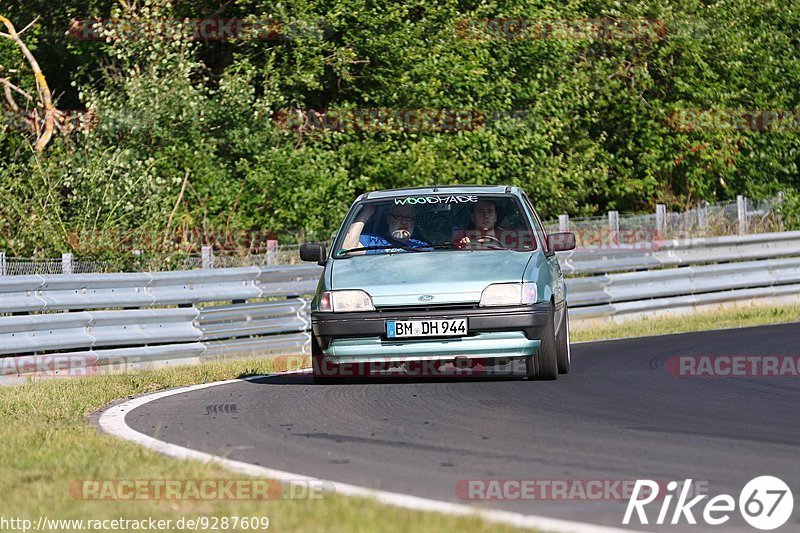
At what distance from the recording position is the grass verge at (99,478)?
16.9 feet

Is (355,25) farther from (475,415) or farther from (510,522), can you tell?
(510,522)

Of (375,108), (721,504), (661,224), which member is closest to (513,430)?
(721,504)

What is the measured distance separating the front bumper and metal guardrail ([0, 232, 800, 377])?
3.55 m

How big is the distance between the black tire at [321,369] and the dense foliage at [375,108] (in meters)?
9.45

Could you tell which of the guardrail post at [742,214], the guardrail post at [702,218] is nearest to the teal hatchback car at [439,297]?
the guardrail post at [702,218]

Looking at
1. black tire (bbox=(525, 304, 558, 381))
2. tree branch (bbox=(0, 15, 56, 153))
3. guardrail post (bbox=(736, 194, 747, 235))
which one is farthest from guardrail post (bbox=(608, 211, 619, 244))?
A: black tire (bbox=(525, 304, 558, 381))

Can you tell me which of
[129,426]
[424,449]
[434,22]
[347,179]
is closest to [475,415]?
[424,449]

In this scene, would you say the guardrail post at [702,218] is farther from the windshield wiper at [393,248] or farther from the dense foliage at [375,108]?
the windshield wiper at [393,248]

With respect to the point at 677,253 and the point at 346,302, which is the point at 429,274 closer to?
the point at 346,302

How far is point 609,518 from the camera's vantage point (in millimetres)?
5238

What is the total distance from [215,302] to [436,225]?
4912 millimetres

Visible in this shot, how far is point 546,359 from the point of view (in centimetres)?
1060

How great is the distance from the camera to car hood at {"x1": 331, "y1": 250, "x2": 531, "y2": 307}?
10.3m

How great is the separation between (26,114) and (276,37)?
5.45 meters
